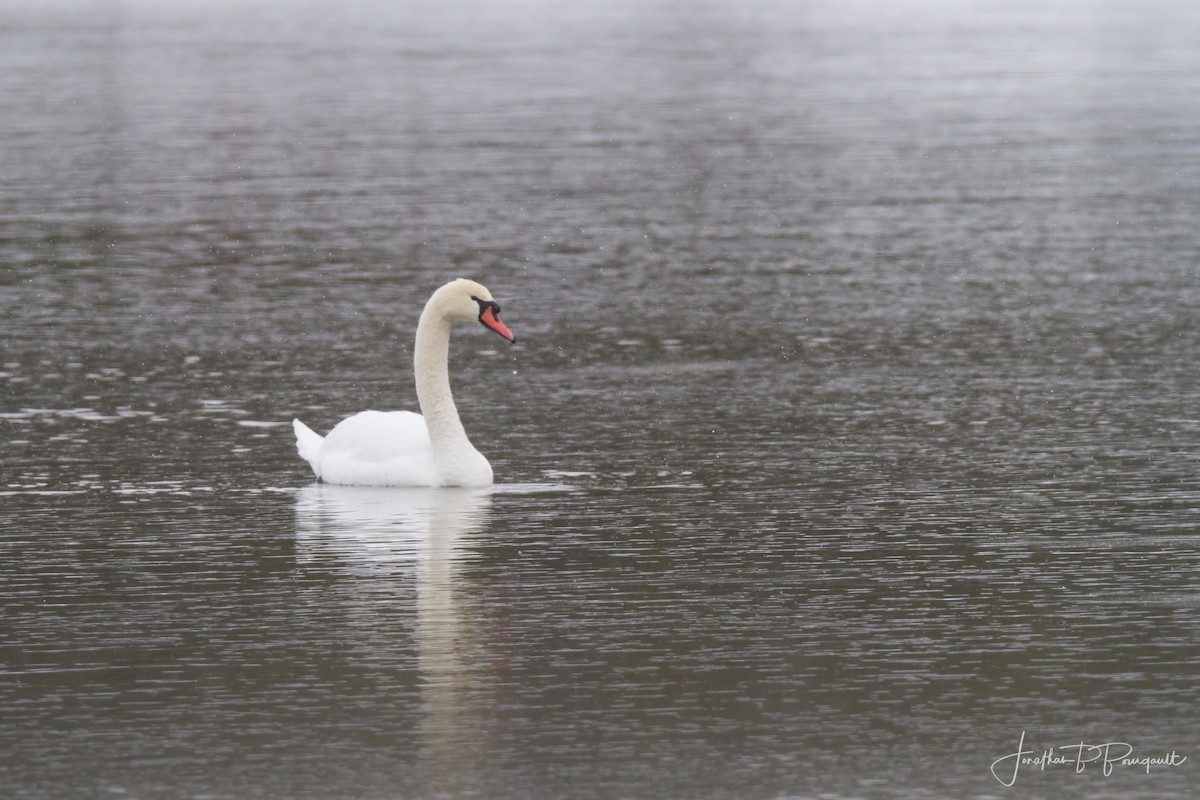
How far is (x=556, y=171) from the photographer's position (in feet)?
101

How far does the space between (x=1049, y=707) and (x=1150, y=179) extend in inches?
859

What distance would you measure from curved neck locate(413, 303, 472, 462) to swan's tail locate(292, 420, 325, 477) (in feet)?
2.00

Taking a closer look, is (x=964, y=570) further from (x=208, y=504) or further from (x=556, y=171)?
(x=556, y=171)

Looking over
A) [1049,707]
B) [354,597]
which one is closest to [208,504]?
[354,597]

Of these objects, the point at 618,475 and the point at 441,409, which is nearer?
the point at 618,475

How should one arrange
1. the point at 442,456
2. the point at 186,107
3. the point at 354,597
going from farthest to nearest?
1. the point at 186,107
2. the point at 442,456
3. the point at 354,597

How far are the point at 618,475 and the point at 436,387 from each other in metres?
1.29

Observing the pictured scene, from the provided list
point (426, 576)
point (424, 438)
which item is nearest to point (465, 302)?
point (424, 438)

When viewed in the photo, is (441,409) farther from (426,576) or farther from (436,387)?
(426,576)

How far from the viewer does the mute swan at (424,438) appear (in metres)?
12.4

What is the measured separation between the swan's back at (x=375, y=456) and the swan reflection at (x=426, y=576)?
0.06 m

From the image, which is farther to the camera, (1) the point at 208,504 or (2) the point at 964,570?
(1) the point at 208,504

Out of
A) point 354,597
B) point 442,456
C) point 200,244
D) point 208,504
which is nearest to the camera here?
point 354,597

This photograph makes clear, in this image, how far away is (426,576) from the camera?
9.95 meters
